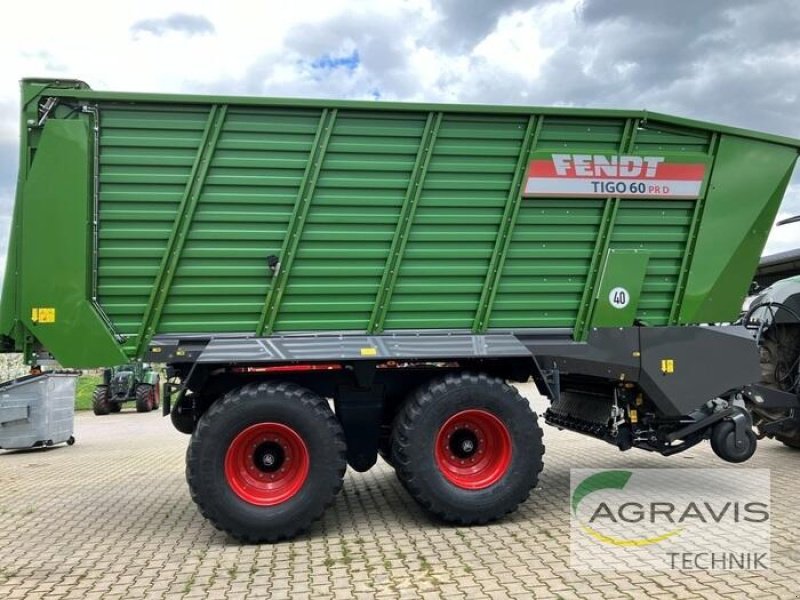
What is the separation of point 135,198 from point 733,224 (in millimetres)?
4790

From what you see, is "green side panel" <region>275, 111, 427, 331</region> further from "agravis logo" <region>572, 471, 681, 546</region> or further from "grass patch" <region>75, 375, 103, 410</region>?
"grass patch" <region>75, 375, 103, 410</region>

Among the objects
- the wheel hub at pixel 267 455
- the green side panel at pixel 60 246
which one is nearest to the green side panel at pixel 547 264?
the wheel hub at pixel 267 455

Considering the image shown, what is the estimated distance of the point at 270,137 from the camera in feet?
16.4

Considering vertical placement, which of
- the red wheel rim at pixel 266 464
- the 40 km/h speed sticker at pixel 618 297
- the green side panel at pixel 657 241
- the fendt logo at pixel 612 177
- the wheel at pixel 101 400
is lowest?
the wheel at pixel 101 400

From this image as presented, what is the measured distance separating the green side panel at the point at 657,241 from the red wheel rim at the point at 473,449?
160 cm

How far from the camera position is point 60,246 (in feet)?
15.5

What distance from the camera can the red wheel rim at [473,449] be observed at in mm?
5062

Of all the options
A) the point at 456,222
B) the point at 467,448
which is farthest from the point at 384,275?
the point at 467,448

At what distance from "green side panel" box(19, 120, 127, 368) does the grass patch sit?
1688 cm

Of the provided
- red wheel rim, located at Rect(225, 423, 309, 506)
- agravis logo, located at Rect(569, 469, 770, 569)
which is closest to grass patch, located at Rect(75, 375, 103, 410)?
red wheel rim, located at Rect(225, 423, 309, 506)

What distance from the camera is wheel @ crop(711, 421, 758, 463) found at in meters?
5.55

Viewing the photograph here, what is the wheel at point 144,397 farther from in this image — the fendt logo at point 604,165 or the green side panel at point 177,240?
the fendt logo at point 604,165

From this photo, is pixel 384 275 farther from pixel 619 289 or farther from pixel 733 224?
pixel 733 224

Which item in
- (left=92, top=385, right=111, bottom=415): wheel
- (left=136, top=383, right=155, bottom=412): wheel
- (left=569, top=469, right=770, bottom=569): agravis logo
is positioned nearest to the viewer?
(left=569, top=469, right=770, bottom=569): agravis logo
